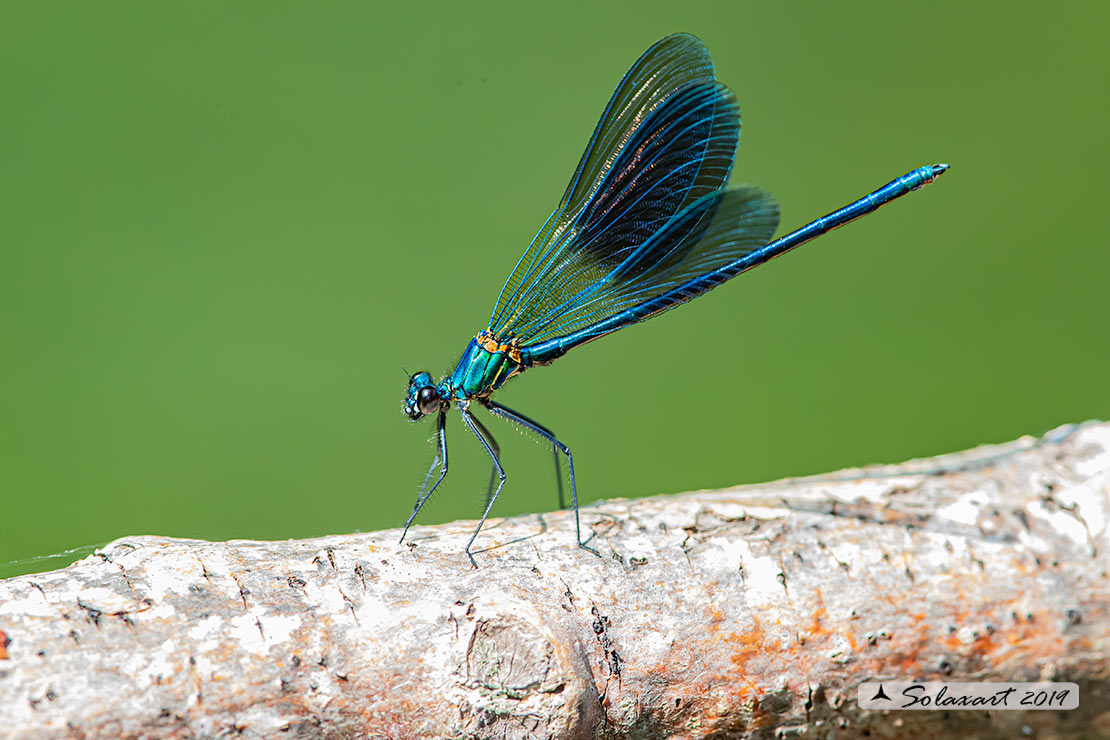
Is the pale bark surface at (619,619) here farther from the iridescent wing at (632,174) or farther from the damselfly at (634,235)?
the iridescent wing at (632,174)

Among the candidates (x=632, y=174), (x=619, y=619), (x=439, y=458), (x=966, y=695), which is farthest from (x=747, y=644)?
(x=632, y=174)

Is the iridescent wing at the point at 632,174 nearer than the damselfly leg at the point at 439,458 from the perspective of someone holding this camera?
No

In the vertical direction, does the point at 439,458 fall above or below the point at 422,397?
below

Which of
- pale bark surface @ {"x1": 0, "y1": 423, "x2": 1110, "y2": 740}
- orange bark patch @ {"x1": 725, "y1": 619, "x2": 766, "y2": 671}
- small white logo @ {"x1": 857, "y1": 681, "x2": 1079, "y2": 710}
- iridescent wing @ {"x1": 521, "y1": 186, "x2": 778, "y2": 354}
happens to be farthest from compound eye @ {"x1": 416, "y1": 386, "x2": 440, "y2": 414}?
small white logo @ {"x1": 857, "y1": 681, "x2": 1079, "y2": 710}

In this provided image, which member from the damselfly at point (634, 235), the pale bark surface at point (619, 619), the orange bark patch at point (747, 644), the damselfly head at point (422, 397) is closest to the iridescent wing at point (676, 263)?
the damselfly at point (634, 235)

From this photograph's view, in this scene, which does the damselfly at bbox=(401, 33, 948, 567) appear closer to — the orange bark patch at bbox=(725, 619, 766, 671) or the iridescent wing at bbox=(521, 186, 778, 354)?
the iridescent wing at bbox=(521, 186, 778, 354)

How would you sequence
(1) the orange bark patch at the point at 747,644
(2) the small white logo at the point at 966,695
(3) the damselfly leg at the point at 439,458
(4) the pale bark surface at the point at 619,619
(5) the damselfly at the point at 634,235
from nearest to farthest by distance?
(4) the pale bark surface at the point at 619,619 < (1) the orange bark patch at the point at 747,644 < (2) the small white logo at the point at 966,695 < (3) the damselfly leg at the point at 439,458 < (5) the damselfly at the point at 634,235

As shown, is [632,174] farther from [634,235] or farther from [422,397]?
[422,397]

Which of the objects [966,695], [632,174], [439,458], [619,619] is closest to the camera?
[619,619]
